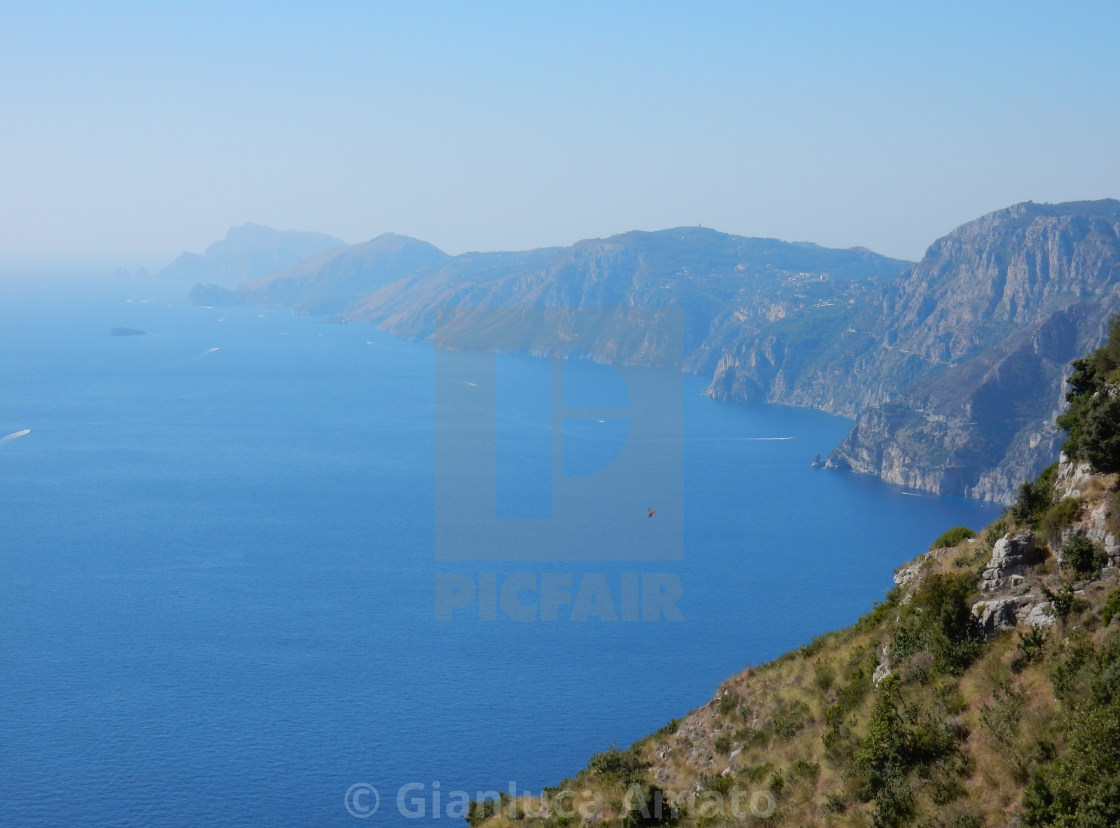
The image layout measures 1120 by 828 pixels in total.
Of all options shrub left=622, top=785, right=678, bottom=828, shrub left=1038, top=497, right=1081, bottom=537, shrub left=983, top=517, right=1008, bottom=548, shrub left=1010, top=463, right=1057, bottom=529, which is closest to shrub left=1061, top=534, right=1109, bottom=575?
shrub left=1038, top=497, right=1081, bottom=537

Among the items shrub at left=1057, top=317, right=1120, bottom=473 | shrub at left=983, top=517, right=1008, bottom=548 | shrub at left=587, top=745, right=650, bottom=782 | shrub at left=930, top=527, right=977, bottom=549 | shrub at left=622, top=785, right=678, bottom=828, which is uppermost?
shrub at left=1057, top=317, right=1120, bottom=473

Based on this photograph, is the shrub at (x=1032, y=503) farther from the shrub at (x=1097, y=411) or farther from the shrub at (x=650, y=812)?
the shrub at (x=650, y=812)

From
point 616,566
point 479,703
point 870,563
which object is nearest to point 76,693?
point 479,703

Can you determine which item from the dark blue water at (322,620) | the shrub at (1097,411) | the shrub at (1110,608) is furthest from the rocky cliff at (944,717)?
the dark blue water at (322,620)

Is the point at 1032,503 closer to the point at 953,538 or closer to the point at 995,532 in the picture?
the point at 995,532

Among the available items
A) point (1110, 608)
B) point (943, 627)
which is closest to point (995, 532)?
point (943, 627)

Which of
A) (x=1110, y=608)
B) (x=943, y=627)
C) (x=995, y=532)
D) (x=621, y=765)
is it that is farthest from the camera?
(x=621, y=765)

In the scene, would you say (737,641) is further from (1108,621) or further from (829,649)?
(1108,621)

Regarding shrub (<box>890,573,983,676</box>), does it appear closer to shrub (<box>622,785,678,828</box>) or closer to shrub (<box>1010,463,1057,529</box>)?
shrub (<box>1010,463,1057,529</box>)
